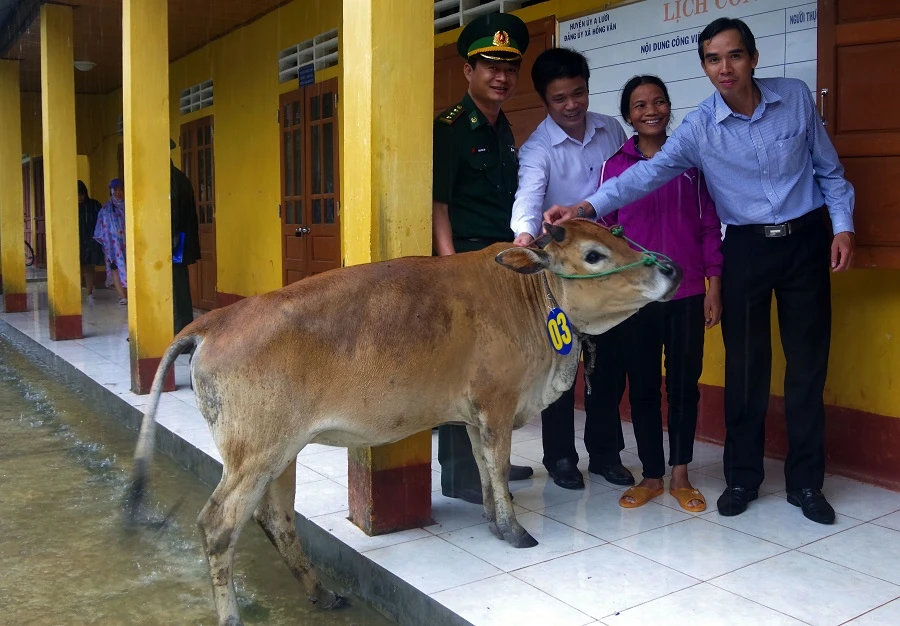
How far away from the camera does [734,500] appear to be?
4062mm

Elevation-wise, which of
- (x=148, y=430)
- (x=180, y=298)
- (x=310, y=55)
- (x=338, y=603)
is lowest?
(x=338, y=603)

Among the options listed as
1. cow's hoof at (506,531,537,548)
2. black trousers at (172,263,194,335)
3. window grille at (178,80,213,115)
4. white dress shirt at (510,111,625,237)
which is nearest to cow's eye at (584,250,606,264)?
white dress shirt at (510,111,625,237)

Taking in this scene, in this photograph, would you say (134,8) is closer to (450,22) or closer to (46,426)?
(450,22)

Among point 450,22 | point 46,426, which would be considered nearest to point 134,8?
point 450,22

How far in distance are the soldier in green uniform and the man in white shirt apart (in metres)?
0.15

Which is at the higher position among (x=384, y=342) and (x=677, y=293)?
(x=677, y=293)

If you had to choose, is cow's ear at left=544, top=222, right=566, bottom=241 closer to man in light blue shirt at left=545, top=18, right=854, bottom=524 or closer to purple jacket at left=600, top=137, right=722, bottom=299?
man in light blue shirt at left=545, top=18, right=854, bottom=524

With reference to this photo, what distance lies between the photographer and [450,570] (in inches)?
138

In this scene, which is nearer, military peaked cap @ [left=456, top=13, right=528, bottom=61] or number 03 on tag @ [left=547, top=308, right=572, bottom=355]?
number 03 on tag @ [left=547, top=308, right=572, bottom=355]

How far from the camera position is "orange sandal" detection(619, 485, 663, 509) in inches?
166

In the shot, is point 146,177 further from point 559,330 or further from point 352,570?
point 559,330

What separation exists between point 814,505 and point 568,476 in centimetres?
115

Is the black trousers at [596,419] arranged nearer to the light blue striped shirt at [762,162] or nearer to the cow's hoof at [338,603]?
the light blue striped shirt at [762,162]

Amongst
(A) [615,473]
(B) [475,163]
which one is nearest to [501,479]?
(A) [615,473]
